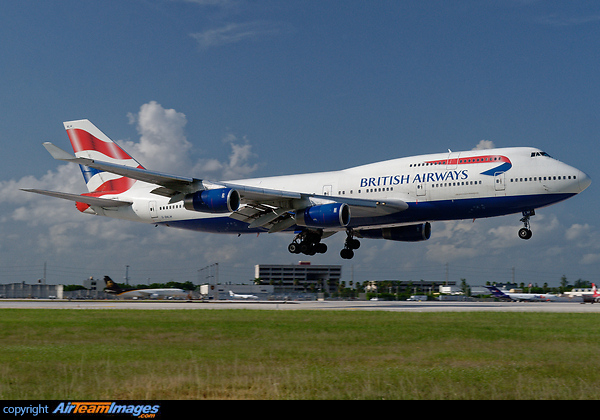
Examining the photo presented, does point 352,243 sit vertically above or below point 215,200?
below

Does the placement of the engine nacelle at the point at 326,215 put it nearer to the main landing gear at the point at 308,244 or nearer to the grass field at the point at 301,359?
the main landing gear at the point at 308,244

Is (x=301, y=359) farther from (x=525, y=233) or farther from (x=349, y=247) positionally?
(x=349, y=247)

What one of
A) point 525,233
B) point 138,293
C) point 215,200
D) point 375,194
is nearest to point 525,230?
point 525,233

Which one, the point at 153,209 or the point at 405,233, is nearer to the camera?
the point at 405,233

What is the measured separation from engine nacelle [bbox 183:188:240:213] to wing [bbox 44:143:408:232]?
715mm

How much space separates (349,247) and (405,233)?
505cm

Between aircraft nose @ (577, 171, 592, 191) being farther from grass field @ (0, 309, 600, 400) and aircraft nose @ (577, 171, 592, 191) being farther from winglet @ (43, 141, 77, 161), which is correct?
winglet @ (43, 141, 77, 161)

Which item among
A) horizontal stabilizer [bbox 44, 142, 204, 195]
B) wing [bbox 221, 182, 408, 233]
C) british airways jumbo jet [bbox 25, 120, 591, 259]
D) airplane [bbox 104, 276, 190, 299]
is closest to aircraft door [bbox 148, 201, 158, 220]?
british airways jumbo jet [bbox 25, 120, 591, 259]

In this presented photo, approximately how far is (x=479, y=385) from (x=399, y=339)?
7.78 meters

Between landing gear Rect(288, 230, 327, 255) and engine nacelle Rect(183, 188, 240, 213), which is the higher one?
engine nacelle Rect(183, 188, 240, 213)

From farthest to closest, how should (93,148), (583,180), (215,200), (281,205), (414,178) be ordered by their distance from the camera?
(93,148) < (281,205) < (414,178) < (215,200) < (583,180)

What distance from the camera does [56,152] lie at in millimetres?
32469

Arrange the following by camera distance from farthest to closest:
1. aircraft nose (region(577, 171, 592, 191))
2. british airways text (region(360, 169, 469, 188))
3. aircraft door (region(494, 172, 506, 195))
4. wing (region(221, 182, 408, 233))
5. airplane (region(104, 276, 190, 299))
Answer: airplane (region(104, 276, 190, 299)) → wing (region(221, 182, 408, 233)) → british airways text (region(360, 169, 469, 188)) → aircraft door (region(494, 172, 506, 195)) → aircraft nose (region(577, 171, 592, 191))

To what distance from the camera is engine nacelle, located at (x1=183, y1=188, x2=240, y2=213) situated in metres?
36.6
